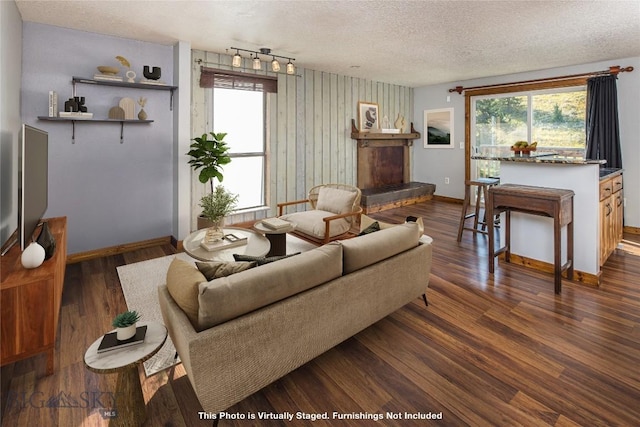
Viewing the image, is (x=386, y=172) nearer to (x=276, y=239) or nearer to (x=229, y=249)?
(x=276, y=239)

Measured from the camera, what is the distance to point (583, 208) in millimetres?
3197

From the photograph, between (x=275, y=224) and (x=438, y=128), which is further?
(x=438, y=128)

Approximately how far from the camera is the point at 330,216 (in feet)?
13.2

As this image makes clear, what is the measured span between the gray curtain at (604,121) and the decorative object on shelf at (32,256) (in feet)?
21.3

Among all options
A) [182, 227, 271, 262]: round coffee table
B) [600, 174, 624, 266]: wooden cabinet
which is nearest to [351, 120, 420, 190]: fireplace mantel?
[182, 227, 271, 262]: round coffee table

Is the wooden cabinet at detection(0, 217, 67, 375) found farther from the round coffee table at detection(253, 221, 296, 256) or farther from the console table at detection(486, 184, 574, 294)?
the console table at detection(486, 184, 574, 294)

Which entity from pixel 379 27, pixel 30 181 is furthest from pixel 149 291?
pixel 379 27

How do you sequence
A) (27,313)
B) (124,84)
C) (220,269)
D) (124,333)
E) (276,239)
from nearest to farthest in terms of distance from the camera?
(124,333) < (220,269) < (27,313) < (276,239) < (124,84)

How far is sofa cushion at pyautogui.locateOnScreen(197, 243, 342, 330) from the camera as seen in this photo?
1520 millimetres

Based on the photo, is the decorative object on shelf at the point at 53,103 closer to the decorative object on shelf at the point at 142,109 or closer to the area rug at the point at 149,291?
the decorative object on shelf at the point at 142,109

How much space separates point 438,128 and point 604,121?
2864 millimetres

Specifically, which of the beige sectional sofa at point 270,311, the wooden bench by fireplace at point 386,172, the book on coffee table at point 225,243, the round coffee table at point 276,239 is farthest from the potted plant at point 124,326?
the wooden bench by fireplace at point 386,172

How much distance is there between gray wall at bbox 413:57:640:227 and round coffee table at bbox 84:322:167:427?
6.28 meters

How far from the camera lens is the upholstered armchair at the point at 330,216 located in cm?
382
